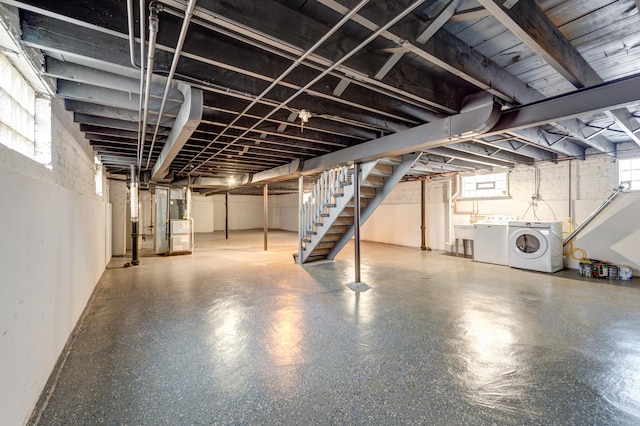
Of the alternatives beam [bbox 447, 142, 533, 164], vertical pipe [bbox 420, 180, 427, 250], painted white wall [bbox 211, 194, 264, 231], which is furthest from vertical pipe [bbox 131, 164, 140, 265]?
painted white wall [bbox 211, 194, 264, 231]

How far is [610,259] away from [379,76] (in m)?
5.96

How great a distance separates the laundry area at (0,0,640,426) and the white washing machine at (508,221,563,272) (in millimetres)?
390

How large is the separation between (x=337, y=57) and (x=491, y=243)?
229 inches

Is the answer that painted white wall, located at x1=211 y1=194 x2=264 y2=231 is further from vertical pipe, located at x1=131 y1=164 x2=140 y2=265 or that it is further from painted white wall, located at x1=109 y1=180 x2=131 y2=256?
vertical pipe, located at x1=131 y1=164 x2=140 y2=265

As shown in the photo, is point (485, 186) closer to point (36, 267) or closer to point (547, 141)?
point (547, 141)

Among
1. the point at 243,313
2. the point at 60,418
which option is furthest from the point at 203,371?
the point at 243,313

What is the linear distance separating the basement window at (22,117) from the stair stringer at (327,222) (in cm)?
363

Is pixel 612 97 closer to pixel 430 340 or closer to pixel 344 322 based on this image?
pixel 430 340

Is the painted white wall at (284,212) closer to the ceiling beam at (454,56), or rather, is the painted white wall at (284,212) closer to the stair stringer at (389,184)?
the stair stringer at (389,184)

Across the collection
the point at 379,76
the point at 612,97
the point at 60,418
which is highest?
the point at 379,76

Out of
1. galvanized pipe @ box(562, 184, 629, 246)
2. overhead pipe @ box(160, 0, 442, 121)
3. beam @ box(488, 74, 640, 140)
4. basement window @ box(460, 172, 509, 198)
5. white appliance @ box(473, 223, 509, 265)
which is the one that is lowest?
white appliance @ box(473, 223, 509, 265)

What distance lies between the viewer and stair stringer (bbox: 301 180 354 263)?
4770 mm

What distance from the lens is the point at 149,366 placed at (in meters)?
2.14

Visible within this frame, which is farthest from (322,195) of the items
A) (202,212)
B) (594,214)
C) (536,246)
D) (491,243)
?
(202,212)
